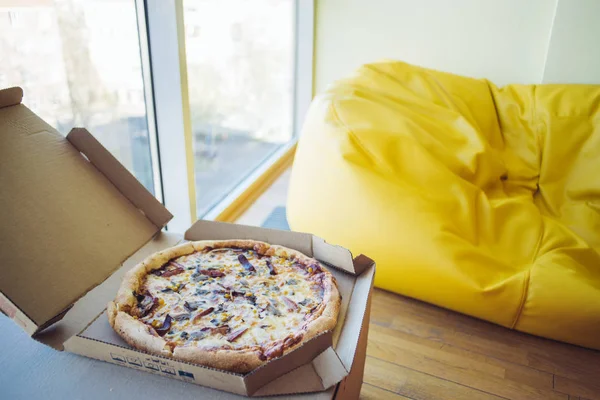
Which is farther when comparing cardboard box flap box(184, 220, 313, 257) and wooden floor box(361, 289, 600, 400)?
wooden floor box(361, 289, 600, 400)

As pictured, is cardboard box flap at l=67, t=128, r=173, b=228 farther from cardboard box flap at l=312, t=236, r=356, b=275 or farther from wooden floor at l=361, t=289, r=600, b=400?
wooden floor at l=361, t=289, r=600, b=400

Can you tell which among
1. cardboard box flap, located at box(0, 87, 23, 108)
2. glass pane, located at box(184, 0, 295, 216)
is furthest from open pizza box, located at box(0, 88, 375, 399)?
glass pane, located at box(184, 0, 295, 216)

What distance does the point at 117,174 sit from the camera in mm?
1172

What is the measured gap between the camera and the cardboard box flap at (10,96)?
1.02m

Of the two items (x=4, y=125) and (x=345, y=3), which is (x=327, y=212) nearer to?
(x=4, y=125)

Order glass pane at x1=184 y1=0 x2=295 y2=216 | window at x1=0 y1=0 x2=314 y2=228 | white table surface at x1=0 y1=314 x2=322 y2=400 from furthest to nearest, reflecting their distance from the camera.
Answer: glass pane at x1=184 y1=0 x2=295 y2=216
window at x1=0 y1=0 x2=314 y2=228
white table surface at x1=0 y1=314 x2=322 y2=400

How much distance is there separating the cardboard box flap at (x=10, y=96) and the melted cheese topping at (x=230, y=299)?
49cm

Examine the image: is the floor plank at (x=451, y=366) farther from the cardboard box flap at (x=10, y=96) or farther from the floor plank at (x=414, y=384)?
the cardboard box flap at (x=10, y=96)

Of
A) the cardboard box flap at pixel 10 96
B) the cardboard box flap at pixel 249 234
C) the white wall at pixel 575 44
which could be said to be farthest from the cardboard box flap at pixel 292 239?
the white wall at pixel 575 44

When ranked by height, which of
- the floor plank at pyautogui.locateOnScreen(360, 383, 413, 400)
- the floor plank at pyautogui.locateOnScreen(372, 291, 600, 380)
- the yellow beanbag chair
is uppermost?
the yellow beanbag chair

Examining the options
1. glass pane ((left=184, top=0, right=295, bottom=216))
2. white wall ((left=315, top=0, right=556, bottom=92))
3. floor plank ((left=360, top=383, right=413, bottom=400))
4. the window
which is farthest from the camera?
white wall ((left=315, top=0, right=556, bottom=92))

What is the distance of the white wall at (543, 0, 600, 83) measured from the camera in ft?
8.26

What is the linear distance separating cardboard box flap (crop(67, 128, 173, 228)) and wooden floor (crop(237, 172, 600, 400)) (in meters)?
0.82

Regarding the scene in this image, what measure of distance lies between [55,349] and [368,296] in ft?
2.05
